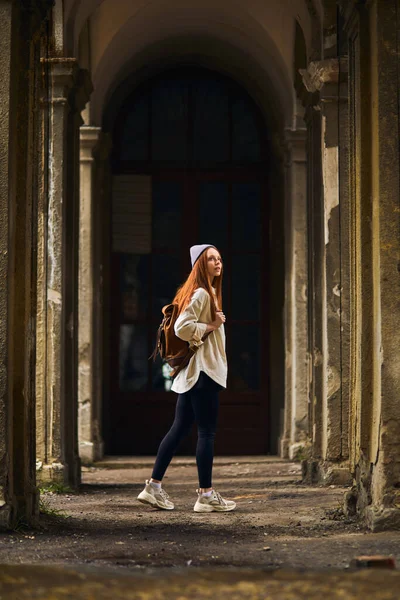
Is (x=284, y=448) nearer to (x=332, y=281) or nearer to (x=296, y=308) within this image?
Result: (x=296, y=308)

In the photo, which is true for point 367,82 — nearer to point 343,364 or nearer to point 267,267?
point 343,364

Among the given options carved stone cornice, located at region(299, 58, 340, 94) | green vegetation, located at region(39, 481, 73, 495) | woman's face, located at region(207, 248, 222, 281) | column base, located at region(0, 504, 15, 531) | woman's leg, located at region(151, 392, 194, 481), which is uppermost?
carved stone cornice, located at region(299, 58, 340, 94)

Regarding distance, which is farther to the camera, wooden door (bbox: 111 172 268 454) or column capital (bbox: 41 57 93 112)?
wooden door (bbox: 111 172 268 454)

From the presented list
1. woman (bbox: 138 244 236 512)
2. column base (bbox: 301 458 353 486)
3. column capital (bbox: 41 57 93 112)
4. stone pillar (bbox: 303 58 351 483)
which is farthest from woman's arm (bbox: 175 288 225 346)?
column capital (bbox: 41 57 93 112)

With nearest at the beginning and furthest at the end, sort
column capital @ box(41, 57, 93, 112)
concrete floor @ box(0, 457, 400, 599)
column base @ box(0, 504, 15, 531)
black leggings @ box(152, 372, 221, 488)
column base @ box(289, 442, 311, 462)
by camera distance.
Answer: concrete floor @ box(0, 457, 400, 599)
column base @ box(0, 504, 15, 531)
black leggings @ box(152, 372, 221, 488)
column capital @ box(41, 57, 93, 112)
column base @ box(289, 442, 311, 462)

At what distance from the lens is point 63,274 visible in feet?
31.7

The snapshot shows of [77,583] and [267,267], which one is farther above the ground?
[267,267]

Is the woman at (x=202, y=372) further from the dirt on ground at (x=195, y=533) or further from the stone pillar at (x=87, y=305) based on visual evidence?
the stone pillar at (x=87, y=305)

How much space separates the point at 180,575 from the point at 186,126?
10.0 metres

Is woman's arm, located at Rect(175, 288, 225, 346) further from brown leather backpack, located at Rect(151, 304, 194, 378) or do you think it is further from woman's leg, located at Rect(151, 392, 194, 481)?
woman's leg, located at Rect(151, 392, 194, 481)

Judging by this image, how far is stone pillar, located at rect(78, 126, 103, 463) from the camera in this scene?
1300 centimetres

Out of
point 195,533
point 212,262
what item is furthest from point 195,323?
point 195,533

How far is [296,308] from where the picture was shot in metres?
12.8

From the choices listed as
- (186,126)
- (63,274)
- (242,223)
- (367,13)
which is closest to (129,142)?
(186,126)
